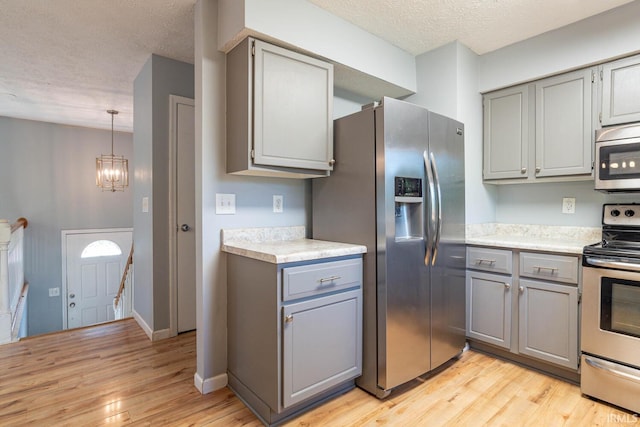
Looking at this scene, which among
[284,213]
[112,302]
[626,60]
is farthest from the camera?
[112,302]

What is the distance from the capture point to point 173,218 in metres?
2.99

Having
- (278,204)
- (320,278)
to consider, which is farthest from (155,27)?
(320,278)

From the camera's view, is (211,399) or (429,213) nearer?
(211,399)

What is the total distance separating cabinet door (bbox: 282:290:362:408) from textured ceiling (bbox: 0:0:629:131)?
194cm

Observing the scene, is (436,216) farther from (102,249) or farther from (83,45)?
(102,249)

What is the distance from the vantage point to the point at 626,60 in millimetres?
2266

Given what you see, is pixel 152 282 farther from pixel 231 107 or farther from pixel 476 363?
pixel 476 363

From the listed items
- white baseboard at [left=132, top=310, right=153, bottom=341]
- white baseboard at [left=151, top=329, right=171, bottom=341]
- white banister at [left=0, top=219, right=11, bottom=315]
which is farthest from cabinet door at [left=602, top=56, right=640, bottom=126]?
white banister at [left=0, top=219, right=11, bottom=315]

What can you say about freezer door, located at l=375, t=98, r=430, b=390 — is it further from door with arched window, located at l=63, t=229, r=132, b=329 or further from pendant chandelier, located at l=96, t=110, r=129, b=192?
door with arched window, located at l=63, t=229, r=132, b=329

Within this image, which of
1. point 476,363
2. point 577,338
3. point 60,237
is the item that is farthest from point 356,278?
point 60,237

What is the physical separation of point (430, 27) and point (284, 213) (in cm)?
178

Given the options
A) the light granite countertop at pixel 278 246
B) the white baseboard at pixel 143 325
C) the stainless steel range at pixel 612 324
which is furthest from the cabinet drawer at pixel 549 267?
the white baseboard at pixel 143 325

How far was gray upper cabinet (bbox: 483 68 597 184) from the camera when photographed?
2.43 metres

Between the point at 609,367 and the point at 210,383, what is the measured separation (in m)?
→ 2.36
